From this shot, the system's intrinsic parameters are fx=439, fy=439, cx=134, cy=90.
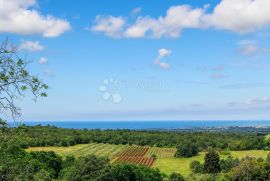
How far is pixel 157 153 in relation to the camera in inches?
5448

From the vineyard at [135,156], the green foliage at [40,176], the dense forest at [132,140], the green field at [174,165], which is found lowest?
the green field at [174,165]

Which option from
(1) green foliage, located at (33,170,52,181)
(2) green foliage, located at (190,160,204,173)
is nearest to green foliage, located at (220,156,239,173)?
(2) green foliage, located at (190,160,204,173)

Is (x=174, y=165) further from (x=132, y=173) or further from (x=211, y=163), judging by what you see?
(x=132, y=173)

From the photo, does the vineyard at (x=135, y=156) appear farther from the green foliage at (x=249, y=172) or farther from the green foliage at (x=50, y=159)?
the green foliage at (x=249, y=172)

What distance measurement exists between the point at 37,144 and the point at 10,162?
130 m

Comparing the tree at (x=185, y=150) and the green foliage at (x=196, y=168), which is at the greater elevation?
the tree at (x=185, y=150)

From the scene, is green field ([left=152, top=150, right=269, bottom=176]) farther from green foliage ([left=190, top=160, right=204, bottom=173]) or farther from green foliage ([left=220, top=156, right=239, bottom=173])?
green foliage ([left=220, top=156, right=239, bottom=173])

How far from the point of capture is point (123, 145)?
160m

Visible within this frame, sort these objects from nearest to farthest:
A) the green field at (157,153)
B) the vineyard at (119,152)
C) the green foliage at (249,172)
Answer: the green foliage at (249,172) < the green field at (157,153) < the vineyard at (119,152)

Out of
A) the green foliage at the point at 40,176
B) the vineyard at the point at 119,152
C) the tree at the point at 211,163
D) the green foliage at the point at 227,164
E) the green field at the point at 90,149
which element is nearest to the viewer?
the green foliage at the point at 40,176

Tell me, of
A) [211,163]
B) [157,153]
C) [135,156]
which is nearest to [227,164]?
[211,163]

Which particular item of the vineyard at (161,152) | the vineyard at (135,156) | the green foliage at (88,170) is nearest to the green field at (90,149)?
the vineyard at (135,156)

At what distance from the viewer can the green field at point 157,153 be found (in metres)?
115

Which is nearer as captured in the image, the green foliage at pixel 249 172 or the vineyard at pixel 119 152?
the green foliage at pixel 249 172
